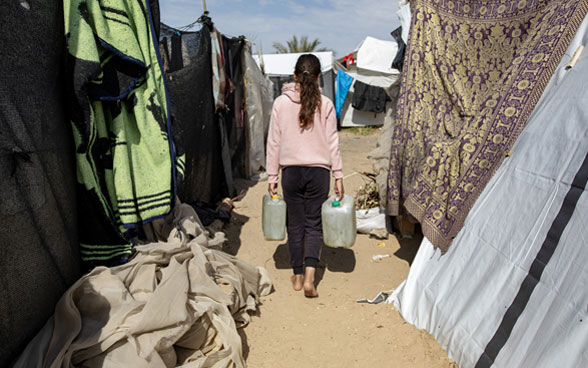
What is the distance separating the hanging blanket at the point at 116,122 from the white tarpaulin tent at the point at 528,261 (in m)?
1.92

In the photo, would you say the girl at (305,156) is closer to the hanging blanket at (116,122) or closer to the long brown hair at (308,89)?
the long brown hair at (308,89)

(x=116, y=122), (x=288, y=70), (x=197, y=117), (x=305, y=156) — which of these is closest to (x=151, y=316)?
(x=116, y=122)

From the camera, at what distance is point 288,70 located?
15.9m

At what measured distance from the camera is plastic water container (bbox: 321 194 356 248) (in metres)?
3.04

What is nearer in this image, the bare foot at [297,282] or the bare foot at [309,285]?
the bare foot at [309,285]

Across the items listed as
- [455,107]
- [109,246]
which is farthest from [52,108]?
[455,107]

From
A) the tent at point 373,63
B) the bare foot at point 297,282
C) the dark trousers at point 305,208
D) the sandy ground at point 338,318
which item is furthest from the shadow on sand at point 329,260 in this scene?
the tent at point 373,63

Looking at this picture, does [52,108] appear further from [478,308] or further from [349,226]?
[478,308]

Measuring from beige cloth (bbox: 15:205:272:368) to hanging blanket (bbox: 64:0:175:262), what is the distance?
0.85 feet

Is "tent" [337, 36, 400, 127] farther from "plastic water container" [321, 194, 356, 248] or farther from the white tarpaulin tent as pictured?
the white tarpaulin tent

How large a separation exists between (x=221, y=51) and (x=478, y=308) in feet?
15.1

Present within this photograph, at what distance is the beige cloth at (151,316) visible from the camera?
1.74 m

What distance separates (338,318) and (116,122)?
1.98 m

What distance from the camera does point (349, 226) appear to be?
3057 mm
